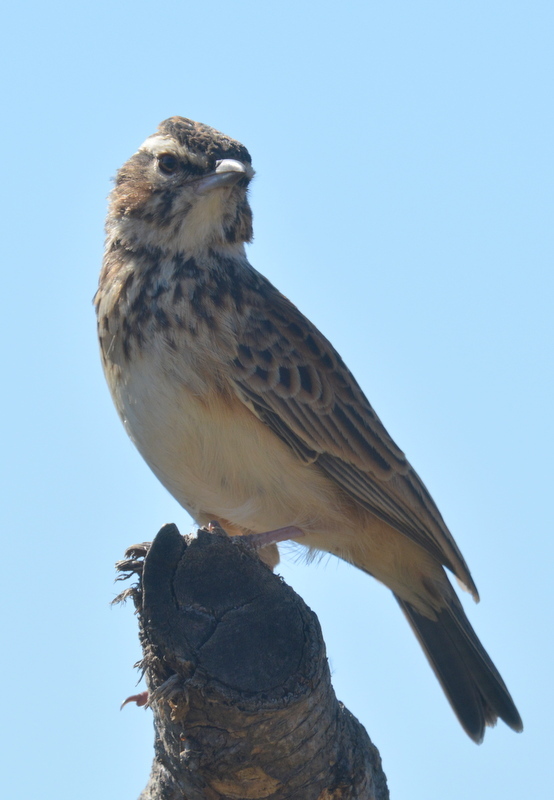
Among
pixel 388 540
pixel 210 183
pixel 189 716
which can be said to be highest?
pixel 210 183

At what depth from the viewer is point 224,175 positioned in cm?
731

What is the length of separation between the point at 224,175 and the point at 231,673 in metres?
3.76

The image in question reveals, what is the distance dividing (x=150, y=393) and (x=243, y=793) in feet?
8.49

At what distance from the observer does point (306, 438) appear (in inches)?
283

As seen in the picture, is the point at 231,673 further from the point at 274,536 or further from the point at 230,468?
the point at 274,536

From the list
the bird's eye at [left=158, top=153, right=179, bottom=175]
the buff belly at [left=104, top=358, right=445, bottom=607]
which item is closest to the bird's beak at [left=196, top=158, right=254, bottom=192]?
the bird's eye at [left=158, top=153, right=179, bottom=175]

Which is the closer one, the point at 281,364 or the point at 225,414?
the point at 225,414

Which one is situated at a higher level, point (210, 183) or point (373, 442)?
point (210, 183)

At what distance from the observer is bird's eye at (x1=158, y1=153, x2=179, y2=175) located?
752cm

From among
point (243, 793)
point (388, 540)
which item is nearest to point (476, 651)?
point (388, 540)

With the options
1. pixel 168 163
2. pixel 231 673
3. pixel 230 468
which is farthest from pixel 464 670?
pixel 168 163

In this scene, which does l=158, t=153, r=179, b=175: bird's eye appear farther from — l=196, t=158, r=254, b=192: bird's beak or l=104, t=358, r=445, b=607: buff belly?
l=104, t=358, r=445, b=607: buff belly

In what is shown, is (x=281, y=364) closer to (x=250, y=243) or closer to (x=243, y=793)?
(x=250, y=243)

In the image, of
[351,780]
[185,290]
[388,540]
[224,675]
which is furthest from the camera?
[388,540]
